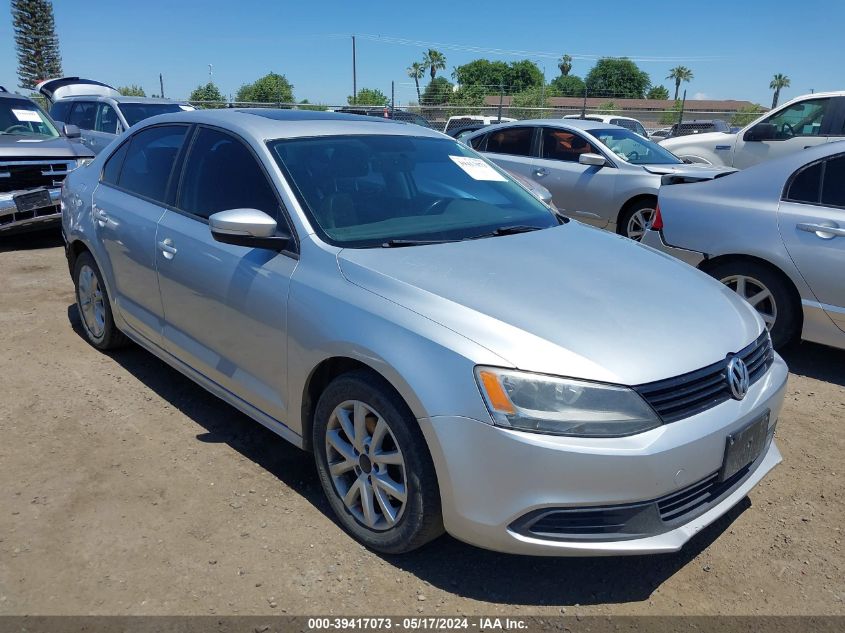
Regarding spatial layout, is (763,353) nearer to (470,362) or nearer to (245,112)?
(470,362)

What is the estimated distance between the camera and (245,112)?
380 cm

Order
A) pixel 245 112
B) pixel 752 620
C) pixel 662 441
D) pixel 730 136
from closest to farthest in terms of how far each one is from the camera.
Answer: pixel 662 441 → pixel 752 620 → pixel 245 112 → pixel 730 136

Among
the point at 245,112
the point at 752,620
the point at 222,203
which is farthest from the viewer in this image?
the point at 245,112

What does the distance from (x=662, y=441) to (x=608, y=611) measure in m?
0.71

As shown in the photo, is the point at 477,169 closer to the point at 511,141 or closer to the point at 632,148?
the point at 632,148

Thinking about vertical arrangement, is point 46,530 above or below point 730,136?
below

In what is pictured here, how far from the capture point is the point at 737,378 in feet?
8.32

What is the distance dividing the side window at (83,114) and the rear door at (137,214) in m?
7.47

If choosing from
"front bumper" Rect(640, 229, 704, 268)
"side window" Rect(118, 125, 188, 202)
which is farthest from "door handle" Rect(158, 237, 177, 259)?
"front bumper" Rect(640, 229, 704, 268)

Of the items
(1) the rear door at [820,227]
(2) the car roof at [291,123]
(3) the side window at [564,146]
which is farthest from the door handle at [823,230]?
(3) the side window at [564,146]

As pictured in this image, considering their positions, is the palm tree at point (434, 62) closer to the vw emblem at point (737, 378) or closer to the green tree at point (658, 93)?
the green tree at point (658, 93)

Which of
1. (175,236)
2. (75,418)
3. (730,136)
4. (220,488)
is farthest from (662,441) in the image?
(730,136)

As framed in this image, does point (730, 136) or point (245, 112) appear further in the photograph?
point (730, 136)

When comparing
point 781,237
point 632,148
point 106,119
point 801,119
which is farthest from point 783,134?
point 106,119
